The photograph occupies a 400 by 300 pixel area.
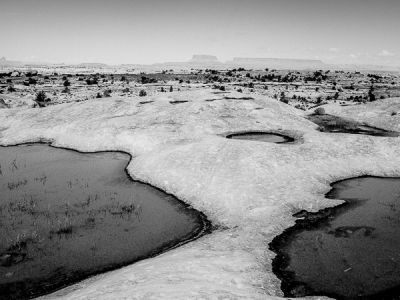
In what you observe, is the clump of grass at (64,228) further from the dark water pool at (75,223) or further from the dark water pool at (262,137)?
the dark water pool at (262,137)

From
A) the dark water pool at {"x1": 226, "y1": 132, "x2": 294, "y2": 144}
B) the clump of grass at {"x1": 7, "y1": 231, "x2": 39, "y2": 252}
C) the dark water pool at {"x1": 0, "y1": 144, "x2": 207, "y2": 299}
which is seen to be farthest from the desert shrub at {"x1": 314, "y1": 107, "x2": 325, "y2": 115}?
the clump of grass at {"x1": 7, "y1": 231, "x2": 39, "y2": 252}

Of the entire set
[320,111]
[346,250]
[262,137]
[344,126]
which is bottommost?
[346,250]

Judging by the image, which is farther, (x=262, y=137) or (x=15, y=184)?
(x=262, y=137)

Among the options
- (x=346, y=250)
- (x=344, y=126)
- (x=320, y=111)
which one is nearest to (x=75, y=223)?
(x=346, y=250)

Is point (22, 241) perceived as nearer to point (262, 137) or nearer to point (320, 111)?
point (262, 137)

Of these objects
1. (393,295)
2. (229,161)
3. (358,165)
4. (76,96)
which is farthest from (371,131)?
(76,96)

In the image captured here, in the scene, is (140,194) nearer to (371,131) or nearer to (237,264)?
(237,264)

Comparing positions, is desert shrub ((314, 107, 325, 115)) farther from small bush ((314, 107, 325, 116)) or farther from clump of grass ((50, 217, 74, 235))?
clump of grass ((50, 217, 74, 235))

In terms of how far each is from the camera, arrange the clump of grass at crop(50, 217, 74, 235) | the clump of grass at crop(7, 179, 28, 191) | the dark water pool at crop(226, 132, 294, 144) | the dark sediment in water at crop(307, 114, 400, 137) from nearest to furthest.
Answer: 1. the clump of grass at crop(50, 217, 74, 235)
2. the clump of grass at crop(7, 179, 28, 191)
3. the dark water pool at crop(226, 132, 294, 144)
4. the dark sediment in water at crop(307, 114, 400, 137)
